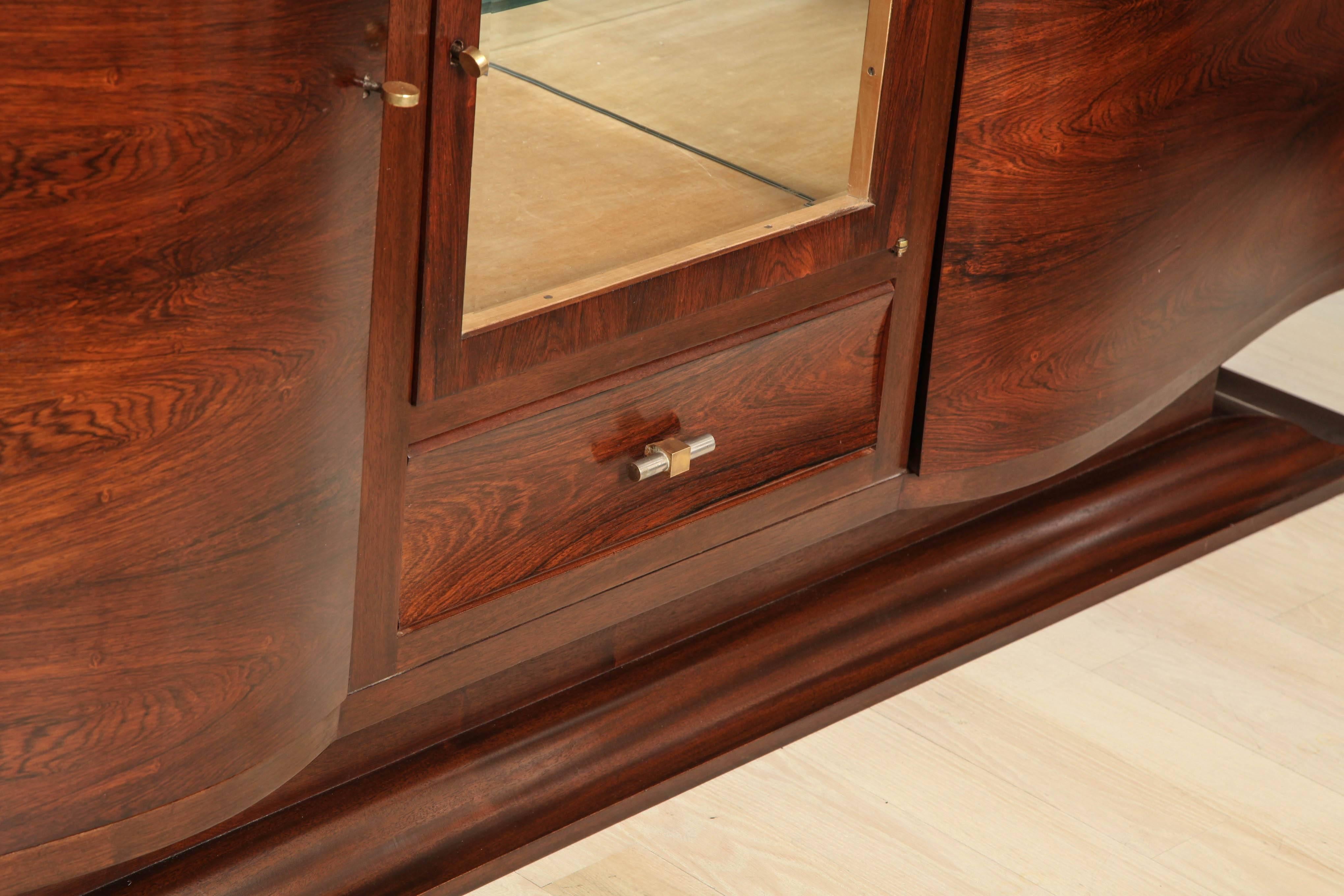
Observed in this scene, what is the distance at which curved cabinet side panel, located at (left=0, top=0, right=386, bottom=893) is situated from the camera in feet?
1.99

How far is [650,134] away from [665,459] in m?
0.17

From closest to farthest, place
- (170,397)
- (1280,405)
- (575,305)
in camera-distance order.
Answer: (170,397) → (575,305) → (1280,405)

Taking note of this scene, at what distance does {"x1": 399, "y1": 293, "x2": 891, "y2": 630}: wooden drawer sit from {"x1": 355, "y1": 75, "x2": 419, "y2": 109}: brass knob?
20 centimetres

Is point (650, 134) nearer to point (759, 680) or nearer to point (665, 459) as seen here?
point (665, 459)

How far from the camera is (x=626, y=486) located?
923 millimetres

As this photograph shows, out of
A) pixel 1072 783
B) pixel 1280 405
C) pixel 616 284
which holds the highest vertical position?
pixel 616 284

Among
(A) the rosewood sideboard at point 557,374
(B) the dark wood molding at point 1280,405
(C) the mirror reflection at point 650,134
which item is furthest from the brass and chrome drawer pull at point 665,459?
(B) the dark wood molding at point 1280,405

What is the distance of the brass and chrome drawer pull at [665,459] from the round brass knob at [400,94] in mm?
280

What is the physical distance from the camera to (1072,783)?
1.07m

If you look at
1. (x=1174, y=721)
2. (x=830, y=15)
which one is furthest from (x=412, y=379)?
(x=1174, y=721)

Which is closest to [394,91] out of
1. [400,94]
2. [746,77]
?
[400,94]

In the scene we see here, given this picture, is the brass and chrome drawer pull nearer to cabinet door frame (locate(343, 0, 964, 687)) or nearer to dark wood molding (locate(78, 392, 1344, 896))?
cabinet door frame (locate(343, 0, 964, 687))

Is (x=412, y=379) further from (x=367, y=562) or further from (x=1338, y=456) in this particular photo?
(x=1338, y=456)

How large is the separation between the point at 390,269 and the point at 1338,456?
37.9 inches
